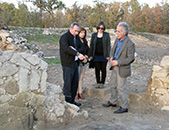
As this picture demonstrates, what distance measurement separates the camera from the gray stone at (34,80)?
11.5 feet

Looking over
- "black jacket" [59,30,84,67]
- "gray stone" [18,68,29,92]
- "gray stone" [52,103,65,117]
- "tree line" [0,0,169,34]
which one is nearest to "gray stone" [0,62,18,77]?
"gray stone" [18,68,29,92]

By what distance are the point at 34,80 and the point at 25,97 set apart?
326 millimetres

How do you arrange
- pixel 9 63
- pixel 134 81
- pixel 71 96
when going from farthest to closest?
pixel 134 81, pixel 71 96, pixel 9 63

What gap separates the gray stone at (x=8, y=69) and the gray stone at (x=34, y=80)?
31 cm

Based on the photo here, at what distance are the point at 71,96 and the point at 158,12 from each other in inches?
1011

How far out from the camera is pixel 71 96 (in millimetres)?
4668

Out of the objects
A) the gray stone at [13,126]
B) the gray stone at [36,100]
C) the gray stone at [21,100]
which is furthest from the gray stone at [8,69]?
the gray stone at [13,126]

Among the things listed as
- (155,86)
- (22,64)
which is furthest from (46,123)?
(155,86)

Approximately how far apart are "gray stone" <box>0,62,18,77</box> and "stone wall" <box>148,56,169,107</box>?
3.22m

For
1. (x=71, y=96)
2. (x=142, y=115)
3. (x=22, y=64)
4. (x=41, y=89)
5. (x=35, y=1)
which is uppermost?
(x=35, y=1)

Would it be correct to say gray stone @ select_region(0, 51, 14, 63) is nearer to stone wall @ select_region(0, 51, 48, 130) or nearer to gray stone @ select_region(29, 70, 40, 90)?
stone wall @ select_region(0, 51, 48, 130)

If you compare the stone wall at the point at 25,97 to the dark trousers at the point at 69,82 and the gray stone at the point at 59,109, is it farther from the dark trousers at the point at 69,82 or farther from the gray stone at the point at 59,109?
the dark trousers at the point at 69,82

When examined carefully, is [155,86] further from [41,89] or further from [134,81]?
[41,89]

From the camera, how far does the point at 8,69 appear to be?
3.26 meters
